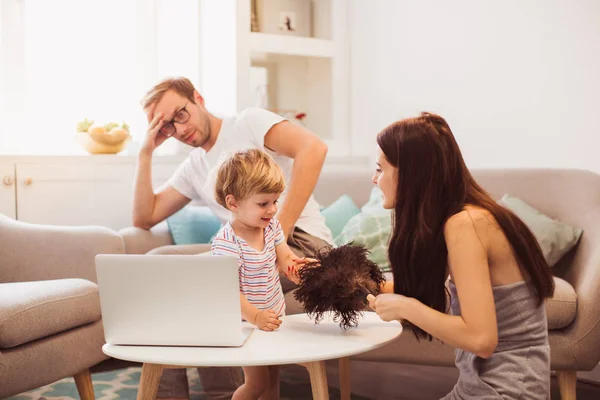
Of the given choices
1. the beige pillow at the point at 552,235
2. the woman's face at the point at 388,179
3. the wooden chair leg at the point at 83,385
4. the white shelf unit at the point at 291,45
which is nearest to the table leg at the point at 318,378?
the woman's face at the point at 388,179

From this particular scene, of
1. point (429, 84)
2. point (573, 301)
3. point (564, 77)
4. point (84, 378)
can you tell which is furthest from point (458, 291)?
point (429, 84)

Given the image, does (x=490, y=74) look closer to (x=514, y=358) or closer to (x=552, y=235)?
(x=552, y=235)

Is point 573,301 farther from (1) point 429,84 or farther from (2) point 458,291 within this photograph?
(1) point 429,84

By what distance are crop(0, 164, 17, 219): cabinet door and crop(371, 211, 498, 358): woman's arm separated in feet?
8.05

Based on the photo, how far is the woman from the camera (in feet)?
5.02

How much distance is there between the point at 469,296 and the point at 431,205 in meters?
0.20

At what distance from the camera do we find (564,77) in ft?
10.5

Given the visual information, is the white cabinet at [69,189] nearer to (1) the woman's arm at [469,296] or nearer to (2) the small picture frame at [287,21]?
(2) the small picture frame at [287,21]

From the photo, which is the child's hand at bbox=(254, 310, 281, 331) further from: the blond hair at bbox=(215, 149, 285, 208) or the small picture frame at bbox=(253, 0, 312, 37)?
the small picture frame at bbox=(253, 0, 312, 37)

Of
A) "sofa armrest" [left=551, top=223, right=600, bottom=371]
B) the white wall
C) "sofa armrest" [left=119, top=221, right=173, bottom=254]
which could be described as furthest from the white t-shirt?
the white wall

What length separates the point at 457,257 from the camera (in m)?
1.51

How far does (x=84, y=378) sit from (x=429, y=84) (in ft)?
7.06

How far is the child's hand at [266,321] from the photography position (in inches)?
66.0

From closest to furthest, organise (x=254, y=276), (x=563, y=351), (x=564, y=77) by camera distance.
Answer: (x=254, y=276) → (x=563, y=351) → (x=564, y=77)
